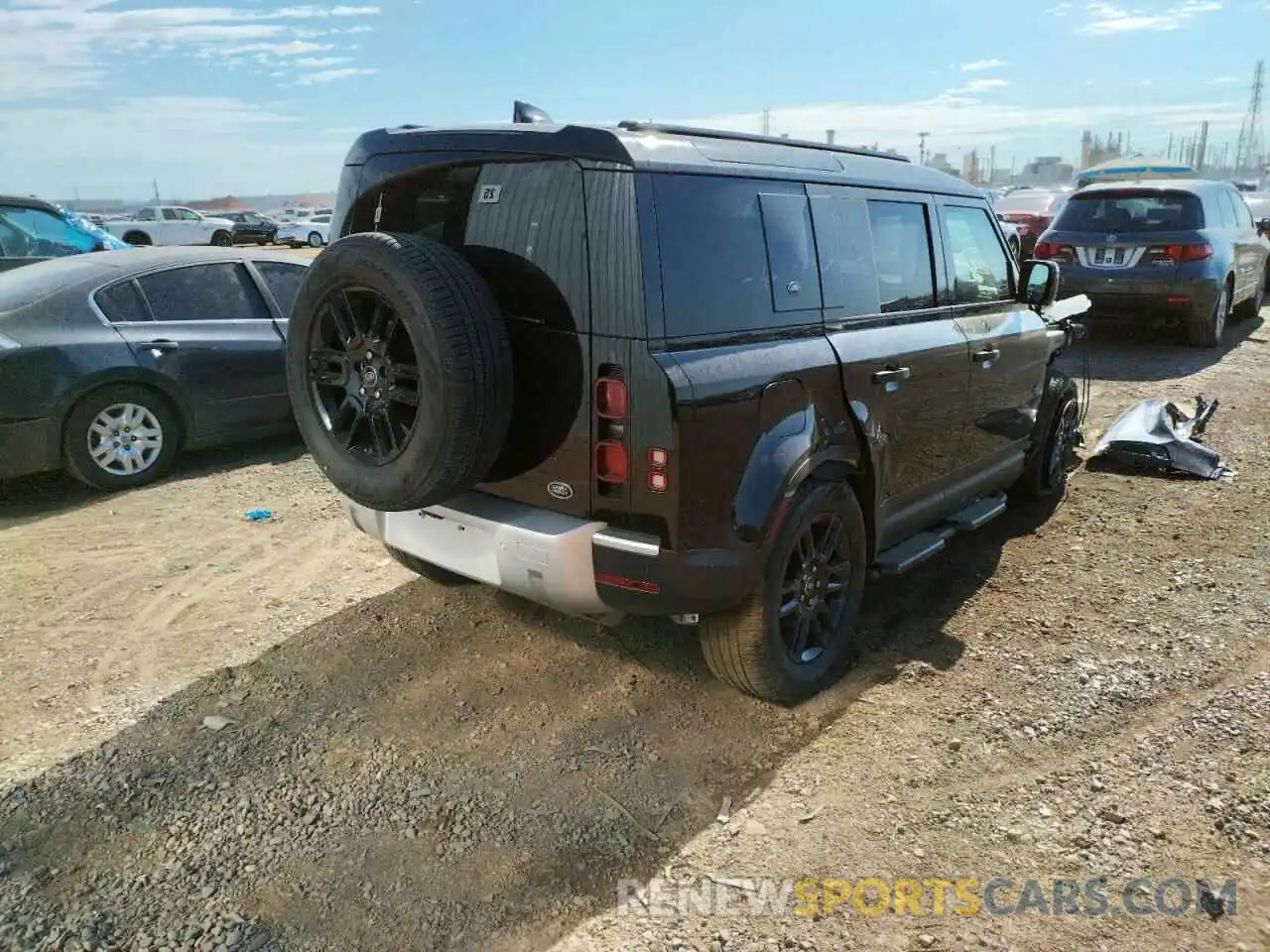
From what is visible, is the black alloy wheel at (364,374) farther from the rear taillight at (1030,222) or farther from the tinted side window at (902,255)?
the rear taillight at (1030,222)

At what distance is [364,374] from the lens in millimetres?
3113

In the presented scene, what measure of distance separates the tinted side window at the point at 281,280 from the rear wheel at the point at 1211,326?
9.08 m

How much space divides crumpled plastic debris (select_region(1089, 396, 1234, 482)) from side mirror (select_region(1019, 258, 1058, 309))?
1.85 m

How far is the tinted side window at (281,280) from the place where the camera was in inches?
272

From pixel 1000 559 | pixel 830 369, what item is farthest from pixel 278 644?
pixel 1000 559

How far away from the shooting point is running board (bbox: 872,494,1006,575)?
12.8 ft

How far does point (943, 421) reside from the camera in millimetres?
4215

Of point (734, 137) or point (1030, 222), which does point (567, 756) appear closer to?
point (734, 137)

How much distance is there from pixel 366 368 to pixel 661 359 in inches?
39.7

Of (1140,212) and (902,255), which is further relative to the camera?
(1140,212)

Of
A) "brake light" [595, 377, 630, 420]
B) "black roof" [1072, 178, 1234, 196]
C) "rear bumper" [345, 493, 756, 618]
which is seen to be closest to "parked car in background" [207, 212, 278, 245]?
"black roof" [1072, 178, 1234, 196]

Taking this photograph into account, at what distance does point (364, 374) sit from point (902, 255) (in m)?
2.31

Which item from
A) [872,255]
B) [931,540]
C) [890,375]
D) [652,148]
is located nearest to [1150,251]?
[931,540]

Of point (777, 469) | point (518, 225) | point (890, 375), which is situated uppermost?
point (518, 225)
